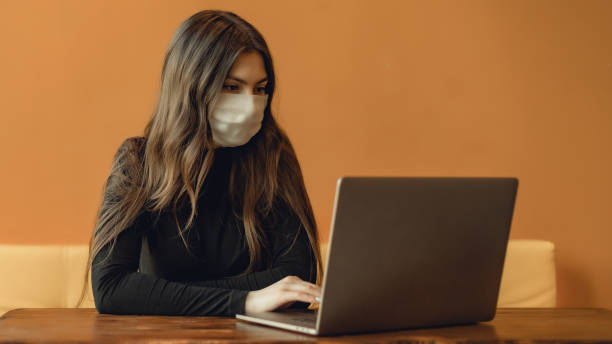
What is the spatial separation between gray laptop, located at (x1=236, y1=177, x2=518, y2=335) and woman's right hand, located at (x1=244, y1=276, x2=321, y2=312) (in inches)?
1.9

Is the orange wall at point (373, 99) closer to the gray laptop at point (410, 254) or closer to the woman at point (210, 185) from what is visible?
the woman at point (210, 185)

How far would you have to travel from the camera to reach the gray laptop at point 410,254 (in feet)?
3.29

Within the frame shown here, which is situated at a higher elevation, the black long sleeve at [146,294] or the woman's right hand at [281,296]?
the woman's right hand at [281,296]

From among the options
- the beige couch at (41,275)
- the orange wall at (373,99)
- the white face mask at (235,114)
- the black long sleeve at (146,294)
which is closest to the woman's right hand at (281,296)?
the black long sleeve at (146,294)

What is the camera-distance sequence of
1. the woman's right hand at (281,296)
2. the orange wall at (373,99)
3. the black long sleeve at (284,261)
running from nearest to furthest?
the woman's right hand at (281,296), the black long sleeve at (284,261), the orange wall at (373,99)

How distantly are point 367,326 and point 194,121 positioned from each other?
2.37ft

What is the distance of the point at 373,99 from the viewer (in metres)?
2.47

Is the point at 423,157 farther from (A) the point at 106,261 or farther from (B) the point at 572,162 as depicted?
(A) the point at 106,261

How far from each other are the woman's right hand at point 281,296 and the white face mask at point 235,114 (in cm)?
47

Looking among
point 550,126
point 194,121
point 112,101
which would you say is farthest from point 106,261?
point 550,126

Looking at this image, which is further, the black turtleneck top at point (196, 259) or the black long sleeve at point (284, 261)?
the black long sleeve at point (284, 261)

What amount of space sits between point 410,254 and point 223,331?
31 cm

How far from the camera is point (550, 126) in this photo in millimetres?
2588

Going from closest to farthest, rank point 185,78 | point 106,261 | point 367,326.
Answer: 1. point 367,326
2. point 106,261
3. point 185,78
